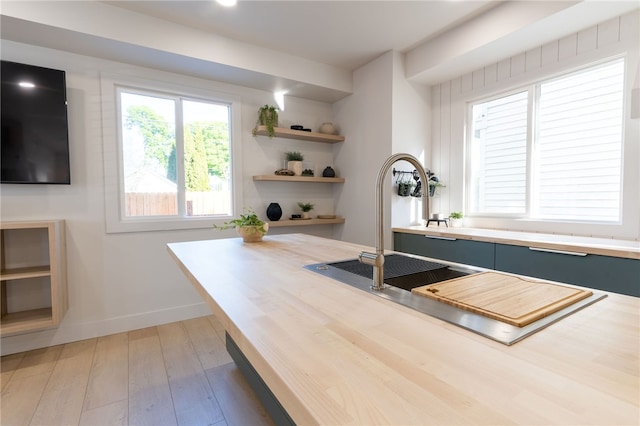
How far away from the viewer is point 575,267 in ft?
6.11

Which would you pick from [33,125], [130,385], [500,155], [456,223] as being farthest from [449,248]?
[33,125]

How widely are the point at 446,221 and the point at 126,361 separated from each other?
3048 mm

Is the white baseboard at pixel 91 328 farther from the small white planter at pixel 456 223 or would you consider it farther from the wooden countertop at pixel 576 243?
the small white planter at pixel 456 223

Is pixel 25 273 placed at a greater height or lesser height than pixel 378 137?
lesser

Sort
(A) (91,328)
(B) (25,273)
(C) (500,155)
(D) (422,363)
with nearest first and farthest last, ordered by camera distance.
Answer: (D) (422,363) < (B) (25,273) < (A) (91,328) < (C) (500,155)

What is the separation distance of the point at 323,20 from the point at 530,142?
2081 millimetres

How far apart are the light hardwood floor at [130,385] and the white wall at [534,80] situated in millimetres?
2625

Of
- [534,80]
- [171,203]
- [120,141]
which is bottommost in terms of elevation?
[171,203]

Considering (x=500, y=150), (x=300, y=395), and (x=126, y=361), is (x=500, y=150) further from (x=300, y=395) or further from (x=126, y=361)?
(x=126, y=361)

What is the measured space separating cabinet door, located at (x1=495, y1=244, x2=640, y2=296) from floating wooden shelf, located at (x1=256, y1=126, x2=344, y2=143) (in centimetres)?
216

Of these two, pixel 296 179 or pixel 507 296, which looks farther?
pixel 296 179

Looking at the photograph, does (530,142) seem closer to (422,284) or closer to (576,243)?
(576,243)

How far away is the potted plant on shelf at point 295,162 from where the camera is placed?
11.5 feet

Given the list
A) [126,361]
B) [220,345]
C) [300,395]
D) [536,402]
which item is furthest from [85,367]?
[536,402]
